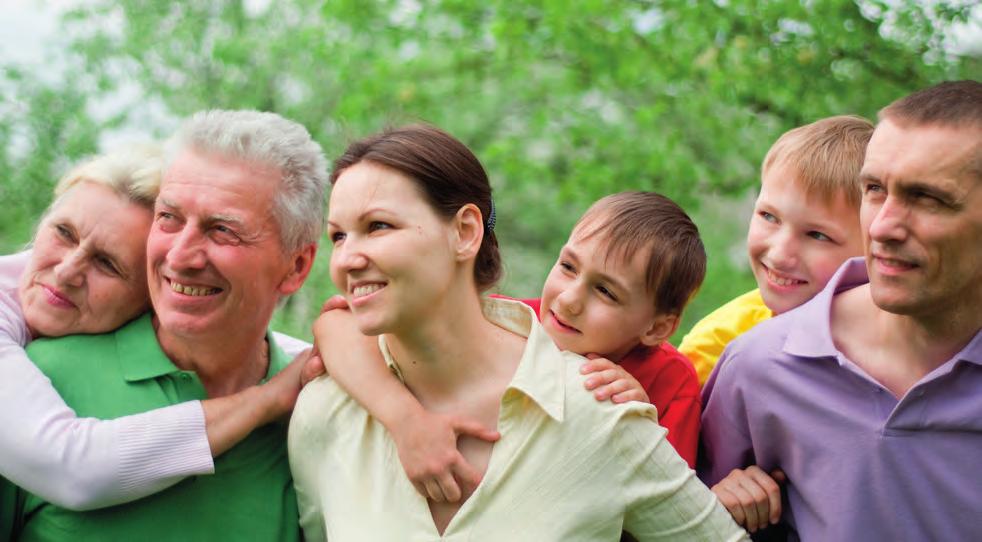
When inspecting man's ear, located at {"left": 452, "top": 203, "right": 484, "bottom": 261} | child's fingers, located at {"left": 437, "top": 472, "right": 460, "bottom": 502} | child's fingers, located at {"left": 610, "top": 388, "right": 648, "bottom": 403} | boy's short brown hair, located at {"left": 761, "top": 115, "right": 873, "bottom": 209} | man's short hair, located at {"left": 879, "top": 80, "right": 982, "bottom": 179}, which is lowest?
child's fingers, located at {"left": 437, "top": 472, "right": 460, "bottom": 502}

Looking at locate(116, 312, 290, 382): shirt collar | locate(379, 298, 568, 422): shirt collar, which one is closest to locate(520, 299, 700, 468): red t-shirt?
locate(379, 298, 568, 422): shirt collar

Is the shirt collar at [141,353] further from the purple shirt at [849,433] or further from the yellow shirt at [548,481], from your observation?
the purple shirt at [849,433]

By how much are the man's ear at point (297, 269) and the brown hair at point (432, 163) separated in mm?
408

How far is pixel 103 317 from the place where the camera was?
278 centimetres

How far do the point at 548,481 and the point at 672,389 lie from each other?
562 millimetres

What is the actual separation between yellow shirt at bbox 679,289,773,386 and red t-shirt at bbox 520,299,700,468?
0.30m

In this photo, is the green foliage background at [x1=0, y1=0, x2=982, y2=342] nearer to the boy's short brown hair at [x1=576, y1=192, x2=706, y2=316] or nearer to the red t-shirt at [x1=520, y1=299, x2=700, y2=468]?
the boy's short brown hair at [x1=576, y1=192, x2=706, y2=316]

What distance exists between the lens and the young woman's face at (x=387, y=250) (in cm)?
234

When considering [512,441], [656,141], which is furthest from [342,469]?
[656,141]

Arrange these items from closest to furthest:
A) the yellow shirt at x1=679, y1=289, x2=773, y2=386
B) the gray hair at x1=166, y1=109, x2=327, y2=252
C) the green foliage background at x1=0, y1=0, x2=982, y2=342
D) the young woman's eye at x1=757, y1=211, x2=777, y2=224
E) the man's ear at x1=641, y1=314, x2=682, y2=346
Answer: the gray hair at x1=166, y1=109, x2=327, y2=252
the man's ear at x1=641, y1=314, x2=682, y2=346
the young woman's eye at x1=757, y1=211, x2=777, y2=224
the yellow shirt at x1=679, y1=289, x2=773, y2=386
the green foliage background at x1=0, y1=0, x2=982, y2=342

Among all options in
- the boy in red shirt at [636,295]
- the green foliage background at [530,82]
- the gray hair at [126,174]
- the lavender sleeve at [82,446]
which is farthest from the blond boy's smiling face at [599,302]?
the green foliage background at [530,82]

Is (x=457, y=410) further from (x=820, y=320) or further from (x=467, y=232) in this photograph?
(x=820, y=320)

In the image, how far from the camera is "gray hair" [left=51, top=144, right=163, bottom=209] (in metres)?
2.80

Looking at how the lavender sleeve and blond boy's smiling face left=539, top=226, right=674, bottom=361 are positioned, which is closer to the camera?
the lavender sleeve
